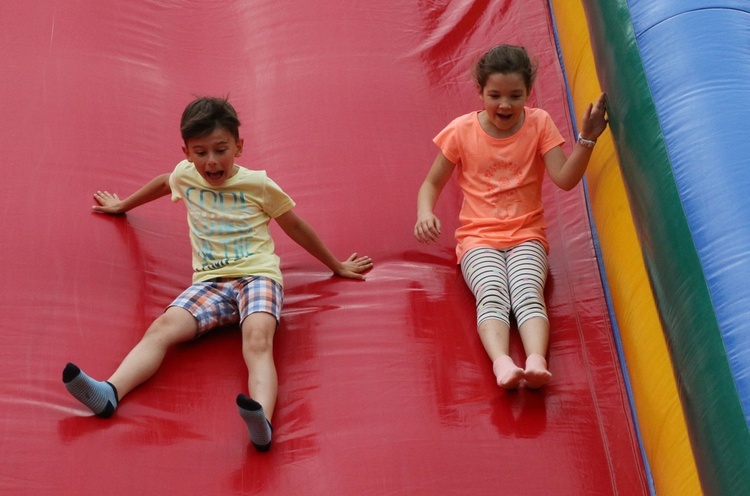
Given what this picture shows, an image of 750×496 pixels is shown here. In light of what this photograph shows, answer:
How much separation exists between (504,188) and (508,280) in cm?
23

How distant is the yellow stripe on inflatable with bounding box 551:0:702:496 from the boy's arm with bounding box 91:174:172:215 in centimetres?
95

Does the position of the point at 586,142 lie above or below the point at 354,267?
above

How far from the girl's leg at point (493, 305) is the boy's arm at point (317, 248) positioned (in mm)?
228

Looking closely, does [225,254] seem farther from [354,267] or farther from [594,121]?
[594,121]

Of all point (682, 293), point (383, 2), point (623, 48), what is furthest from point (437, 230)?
point (383, 2)

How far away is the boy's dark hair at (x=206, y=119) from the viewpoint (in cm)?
215

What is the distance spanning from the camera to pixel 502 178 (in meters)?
2.35

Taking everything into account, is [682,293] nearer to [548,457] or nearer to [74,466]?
[548,457]

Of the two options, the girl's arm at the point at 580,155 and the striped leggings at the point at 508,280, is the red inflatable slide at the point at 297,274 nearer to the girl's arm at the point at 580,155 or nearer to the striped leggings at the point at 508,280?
the striped leggings at the point at 508,280

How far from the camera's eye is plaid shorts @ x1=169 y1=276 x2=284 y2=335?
7.02 feet

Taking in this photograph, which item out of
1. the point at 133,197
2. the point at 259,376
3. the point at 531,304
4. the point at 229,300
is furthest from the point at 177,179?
the point at 531,304

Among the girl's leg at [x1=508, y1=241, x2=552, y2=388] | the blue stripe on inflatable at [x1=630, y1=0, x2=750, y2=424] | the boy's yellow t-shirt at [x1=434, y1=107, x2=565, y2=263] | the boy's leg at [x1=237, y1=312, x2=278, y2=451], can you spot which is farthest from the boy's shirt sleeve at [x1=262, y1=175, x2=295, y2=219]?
the blue stripe on inflatable at [x1=630, y1=0, x2=750, y2=424]

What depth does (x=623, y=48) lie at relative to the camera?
2039 mm

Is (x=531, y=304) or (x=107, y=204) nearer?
(x=531, y=304)
